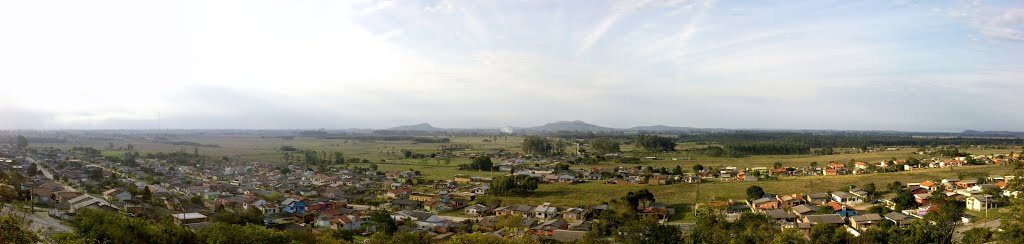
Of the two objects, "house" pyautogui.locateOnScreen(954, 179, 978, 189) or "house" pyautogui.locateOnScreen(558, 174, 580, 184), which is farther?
"house" pyautogui.locateOnScreen(558, 174, 580, 184)

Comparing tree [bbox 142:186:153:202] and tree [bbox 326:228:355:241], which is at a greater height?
tree [bbox 142:186:153:202]

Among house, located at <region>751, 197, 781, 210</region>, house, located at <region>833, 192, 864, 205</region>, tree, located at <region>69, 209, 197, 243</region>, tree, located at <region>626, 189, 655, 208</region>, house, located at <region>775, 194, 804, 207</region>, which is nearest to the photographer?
tree, located at <region>69, 209, 197, 243</region>

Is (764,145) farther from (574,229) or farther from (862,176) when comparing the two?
(574,229)

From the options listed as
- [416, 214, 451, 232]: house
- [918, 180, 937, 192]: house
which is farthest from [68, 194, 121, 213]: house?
[918, 180, 937, 192]: house

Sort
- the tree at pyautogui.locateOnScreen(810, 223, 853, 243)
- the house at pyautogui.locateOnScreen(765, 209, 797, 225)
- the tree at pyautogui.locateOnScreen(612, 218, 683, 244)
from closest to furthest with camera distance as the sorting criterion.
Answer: the tree at pyautogui.locateOnScreen(612, 218, 683, 244), the tree at pyautogui.locateOnScreen(810, 223, 853, 243), the house at pyautogui.locateOnScreen(765, 209, 797, 225)

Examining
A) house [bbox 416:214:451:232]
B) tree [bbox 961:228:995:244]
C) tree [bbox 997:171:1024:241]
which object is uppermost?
tree [bbox 997:171:1024:241]

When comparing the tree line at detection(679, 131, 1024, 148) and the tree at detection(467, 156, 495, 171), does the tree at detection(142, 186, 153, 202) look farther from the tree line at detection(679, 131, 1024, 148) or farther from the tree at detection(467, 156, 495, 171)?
the tree line at detection(679, 131, 1024, 148)

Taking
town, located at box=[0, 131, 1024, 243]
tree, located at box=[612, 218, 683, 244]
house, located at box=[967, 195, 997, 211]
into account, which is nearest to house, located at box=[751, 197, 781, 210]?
town, located at box=[0, 131, 1024, 243]
